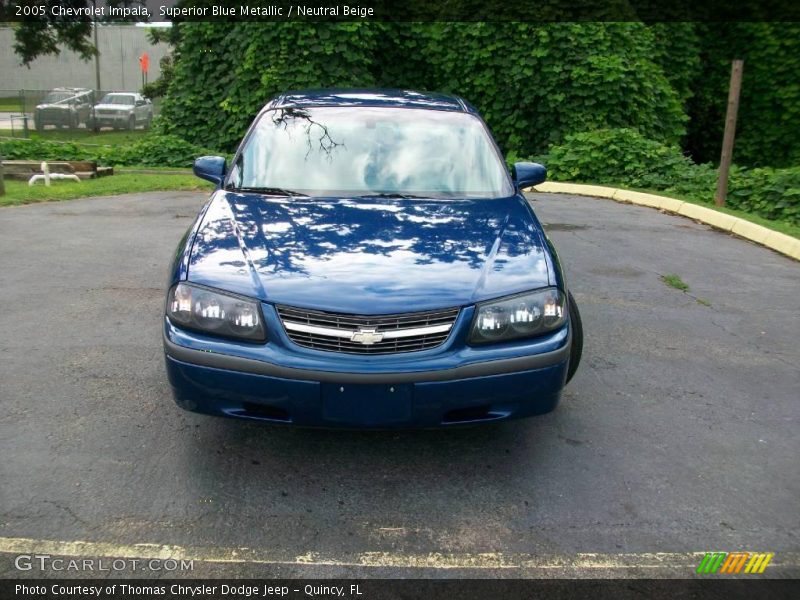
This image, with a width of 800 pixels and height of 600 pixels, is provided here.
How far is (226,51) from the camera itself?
54.2ft

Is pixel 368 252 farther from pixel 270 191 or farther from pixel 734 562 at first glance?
pixel 734 562

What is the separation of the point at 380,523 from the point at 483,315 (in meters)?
0.93

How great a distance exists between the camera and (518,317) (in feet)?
10.5

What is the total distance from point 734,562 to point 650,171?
11.6 m

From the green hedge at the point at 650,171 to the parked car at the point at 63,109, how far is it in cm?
1799

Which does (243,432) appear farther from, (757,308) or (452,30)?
(452,30)

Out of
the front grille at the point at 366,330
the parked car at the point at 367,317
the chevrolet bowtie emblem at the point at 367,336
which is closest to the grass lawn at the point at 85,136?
the parked car at the point at 367,317

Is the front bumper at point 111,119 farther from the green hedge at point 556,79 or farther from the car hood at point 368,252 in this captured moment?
the car hood at point 368,252

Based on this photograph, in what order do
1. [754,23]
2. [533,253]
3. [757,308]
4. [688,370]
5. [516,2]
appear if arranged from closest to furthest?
[533,253]
[688,370]
[757,308]
[516,2]
[754,23]

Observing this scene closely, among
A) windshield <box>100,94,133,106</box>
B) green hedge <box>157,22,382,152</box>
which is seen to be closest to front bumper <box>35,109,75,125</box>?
windshield <box>100,94,133,106</box>

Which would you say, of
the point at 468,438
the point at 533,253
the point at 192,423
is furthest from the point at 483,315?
the point at 192,423

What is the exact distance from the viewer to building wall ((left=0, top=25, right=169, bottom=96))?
44906 mm

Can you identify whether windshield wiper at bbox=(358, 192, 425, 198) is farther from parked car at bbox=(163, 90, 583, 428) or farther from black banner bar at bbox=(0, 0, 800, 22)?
black banner bar at bbox=(0, 0, 800, 22)
